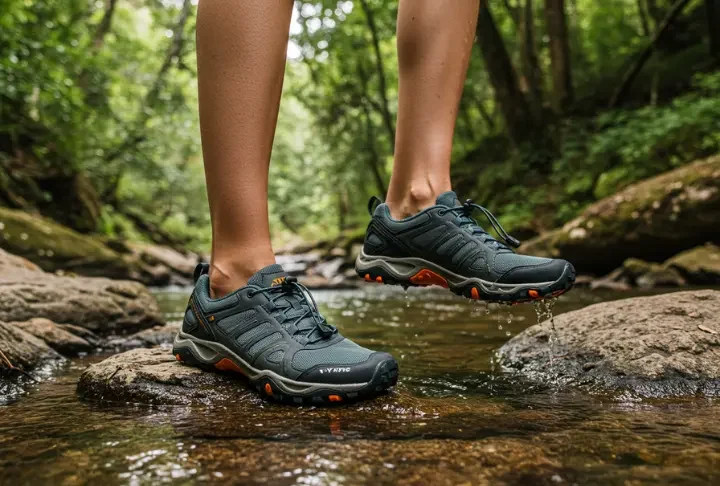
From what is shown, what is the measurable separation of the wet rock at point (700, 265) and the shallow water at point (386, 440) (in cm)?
511

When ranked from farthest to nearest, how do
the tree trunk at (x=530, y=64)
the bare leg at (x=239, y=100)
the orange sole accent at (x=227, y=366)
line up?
the tree trunk at (x=530, y=64)
the orange sole accent at (x=227, y=366)
the bare leg at (x=239, y=100)

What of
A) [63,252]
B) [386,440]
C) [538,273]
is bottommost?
[386,440]

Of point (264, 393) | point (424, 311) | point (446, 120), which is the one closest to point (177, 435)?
point (264, 393)

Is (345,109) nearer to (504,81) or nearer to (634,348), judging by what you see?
(504,81)

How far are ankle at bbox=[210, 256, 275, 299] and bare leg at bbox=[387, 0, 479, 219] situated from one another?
555 mm

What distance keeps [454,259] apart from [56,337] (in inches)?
78.6

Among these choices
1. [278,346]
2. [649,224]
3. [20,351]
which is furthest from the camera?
[649,224]

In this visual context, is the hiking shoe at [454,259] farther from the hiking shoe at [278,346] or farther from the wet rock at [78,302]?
the wet rock at [78,302]

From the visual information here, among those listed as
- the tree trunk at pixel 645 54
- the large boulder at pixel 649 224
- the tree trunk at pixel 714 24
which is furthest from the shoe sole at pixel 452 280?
the tree trunk at pixel 714 24

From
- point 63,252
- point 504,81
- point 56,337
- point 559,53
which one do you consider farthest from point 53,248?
point 559,53

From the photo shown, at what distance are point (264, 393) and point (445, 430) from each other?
0.54 m

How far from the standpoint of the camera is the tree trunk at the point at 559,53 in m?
11.6

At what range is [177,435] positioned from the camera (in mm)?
1128

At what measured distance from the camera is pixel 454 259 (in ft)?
5.57
